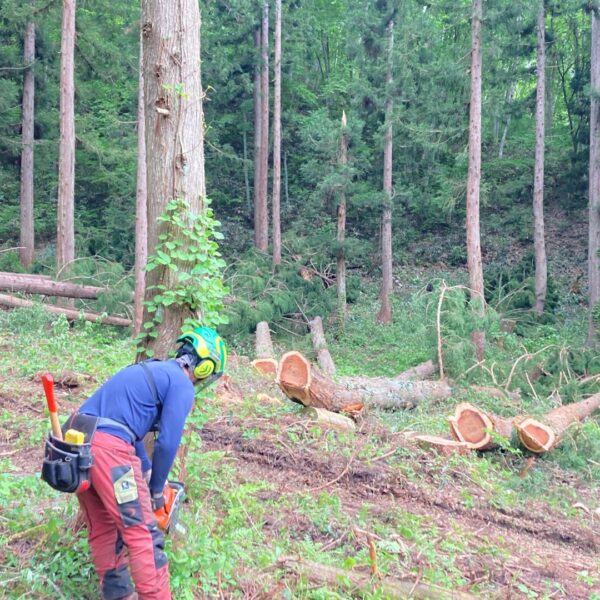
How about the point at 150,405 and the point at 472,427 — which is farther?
the point at 472,427

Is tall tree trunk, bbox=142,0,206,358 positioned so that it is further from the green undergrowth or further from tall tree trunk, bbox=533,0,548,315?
tall tree trunk, bbox=533,0,548,315

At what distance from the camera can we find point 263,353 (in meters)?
14.2

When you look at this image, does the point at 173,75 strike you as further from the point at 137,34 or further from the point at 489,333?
the point at 137,34

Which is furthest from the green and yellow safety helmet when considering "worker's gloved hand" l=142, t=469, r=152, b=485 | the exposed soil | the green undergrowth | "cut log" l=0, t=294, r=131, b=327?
"cut log" l=0, t=294, r=131, b=327

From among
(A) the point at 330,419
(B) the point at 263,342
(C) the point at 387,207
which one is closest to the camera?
(A) the point at 330,419

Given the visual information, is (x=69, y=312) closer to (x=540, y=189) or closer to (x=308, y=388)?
(x=308, y=388)

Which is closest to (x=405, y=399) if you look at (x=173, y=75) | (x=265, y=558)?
(x=265, y=558)

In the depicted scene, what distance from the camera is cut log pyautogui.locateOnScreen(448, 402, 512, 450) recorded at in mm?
7965

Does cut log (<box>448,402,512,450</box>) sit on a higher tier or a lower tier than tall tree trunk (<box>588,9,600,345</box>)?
lower

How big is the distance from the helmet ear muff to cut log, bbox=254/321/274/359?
389 inches

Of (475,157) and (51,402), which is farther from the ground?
(475,157)

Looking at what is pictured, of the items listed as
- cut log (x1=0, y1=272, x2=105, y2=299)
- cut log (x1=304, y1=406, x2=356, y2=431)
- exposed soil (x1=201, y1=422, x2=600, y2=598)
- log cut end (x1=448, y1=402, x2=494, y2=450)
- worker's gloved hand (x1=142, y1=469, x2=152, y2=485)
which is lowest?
exposed soil (x1=201, y1=422, x2=600, y2=598)

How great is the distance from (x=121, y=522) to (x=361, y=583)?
5.97 ft

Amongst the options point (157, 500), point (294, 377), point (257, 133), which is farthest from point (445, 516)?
point (257, 133)
